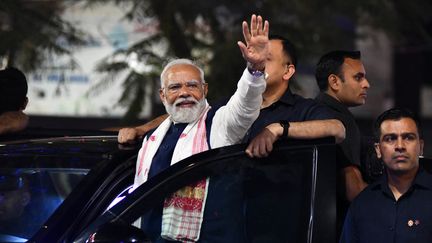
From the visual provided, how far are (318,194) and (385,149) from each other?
1.05 feet

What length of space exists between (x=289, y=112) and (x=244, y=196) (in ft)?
1.53

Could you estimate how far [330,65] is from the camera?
12.4 feet

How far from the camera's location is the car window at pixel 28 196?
12.0ft

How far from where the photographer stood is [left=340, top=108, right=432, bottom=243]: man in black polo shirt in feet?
9.53

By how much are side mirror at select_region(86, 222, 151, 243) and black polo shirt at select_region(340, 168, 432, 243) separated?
0.80 meters

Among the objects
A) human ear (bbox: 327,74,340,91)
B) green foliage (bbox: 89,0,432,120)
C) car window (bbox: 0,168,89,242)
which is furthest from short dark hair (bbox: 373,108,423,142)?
green foliage (bbox: 89,0,432,120)

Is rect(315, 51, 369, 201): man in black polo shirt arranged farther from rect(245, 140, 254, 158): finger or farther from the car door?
the car door

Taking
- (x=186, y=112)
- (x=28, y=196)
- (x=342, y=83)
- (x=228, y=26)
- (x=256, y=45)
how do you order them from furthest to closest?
(x=228, y=26), (x=28, y=196), (x=342, y=83), (x=186, y=112), (x=256, y=45)

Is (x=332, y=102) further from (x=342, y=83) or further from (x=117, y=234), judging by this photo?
(x=117, y=234)

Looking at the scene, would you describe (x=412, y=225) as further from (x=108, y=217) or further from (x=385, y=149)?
(x=108, y=217)

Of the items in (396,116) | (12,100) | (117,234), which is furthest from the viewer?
(12,100)

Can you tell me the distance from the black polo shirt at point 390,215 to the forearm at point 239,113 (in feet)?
1.73

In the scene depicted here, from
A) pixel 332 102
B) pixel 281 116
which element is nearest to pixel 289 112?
pixel 281 116

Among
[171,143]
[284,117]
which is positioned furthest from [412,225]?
[171,143]
